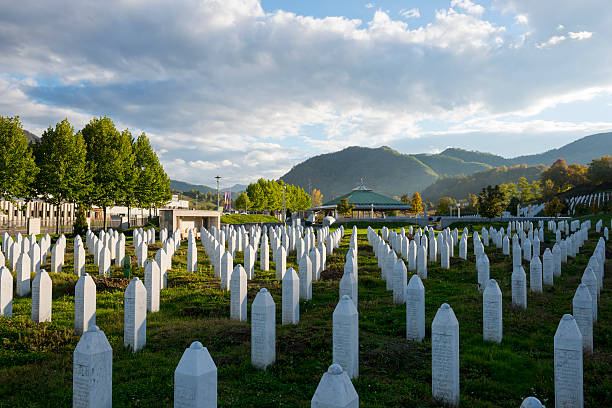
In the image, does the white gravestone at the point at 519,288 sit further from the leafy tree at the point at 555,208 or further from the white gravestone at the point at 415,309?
the leafy tree at the point at 555,208

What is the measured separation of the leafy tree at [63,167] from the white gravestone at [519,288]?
102 ft

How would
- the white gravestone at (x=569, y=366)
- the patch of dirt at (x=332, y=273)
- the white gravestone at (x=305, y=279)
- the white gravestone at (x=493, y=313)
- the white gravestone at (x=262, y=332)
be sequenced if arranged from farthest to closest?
the patch of dirt at (x=332, y=273)
the white gravestone at (x=305, y=279)
the white gravestone at (x=493, y=313)
the white gravestone at (x=262, y=332)
the white gravestone at (x=569, y=366)

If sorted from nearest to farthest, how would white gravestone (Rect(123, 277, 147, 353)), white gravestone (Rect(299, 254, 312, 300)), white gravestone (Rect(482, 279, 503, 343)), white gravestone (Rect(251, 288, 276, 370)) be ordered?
white gravestone (Rect(251, 288, 276, 370)) → white gravestone (Rect(123, 277, 147, 353)) → white gravestone (Rect(482, 279, 503, 343)) → white gravestone (Rect(299, 254, 312, 300))

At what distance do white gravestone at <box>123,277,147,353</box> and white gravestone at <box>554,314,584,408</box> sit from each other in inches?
232

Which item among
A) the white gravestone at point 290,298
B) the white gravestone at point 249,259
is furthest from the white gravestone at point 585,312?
the white gravestone at point 249,259

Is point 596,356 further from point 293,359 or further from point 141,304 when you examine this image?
point 141,304

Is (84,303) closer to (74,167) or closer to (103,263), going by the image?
(103,263)

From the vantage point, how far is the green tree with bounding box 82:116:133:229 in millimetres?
33094

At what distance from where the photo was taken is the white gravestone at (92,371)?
3.84m

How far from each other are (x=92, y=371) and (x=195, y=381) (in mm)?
1250

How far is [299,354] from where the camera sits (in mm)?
6055

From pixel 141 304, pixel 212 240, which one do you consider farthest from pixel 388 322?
pixel 212 240

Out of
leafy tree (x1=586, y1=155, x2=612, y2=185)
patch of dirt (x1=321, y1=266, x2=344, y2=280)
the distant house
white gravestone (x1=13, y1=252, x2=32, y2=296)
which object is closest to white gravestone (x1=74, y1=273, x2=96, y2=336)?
white gravestone (x1=13, y1=252, x2=32, y2=296)

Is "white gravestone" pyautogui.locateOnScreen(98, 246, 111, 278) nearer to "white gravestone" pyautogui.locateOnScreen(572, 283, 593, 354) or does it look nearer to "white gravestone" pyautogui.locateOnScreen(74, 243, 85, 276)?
"white gravestone" pyautogui.locateOnScreen(74, 243, 85, 276)
